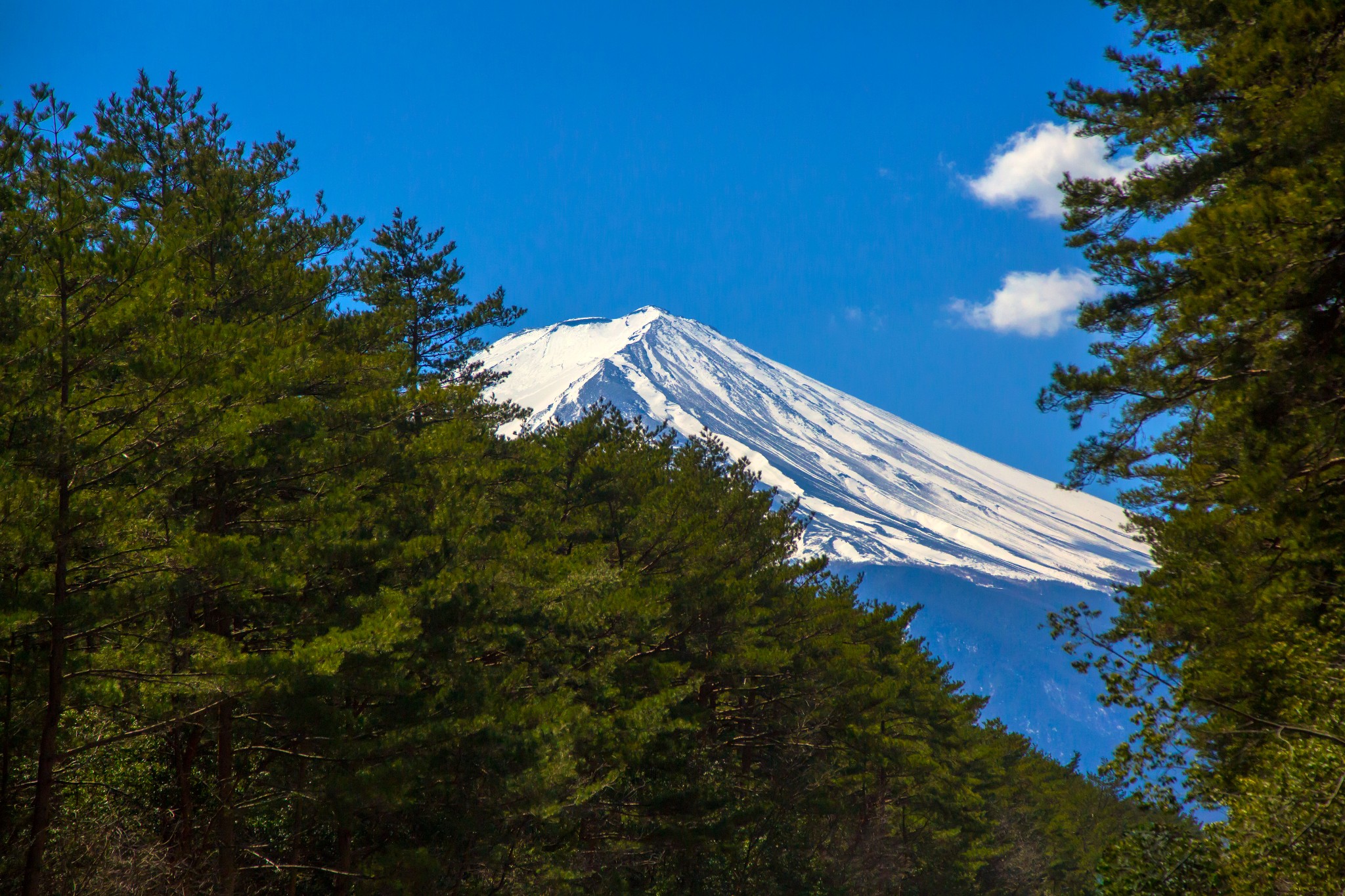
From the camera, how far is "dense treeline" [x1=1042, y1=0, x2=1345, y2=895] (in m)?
6.84

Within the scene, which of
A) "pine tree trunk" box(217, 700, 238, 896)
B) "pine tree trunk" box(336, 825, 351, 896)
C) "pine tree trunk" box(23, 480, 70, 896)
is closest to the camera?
"pine tree trunk" box(23, 480, 70, 896)

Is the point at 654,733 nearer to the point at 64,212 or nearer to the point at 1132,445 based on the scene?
the point at 1132,445

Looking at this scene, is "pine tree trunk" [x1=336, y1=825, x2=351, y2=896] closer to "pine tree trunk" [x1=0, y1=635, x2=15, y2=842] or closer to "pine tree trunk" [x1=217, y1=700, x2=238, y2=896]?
"pine tree trunk" [x1=217, y1=700, x2=238, y2=896]

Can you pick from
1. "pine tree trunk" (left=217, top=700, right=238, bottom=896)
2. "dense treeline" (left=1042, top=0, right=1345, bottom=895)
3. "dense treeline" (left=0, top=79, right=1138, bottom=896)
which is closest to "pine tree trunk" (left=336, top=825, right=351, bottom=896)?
"dense treeline" (left=0, top=79, right=1138, bottom=896)

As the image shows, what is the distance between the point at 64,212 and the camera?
700cm

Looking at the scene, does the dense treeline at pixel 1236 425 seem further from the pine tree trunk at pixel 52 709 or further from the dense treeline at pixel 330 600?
the pine tree trunk at pixel 52 709

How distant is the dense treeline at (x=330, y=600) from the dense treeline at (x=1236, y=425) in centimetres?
725

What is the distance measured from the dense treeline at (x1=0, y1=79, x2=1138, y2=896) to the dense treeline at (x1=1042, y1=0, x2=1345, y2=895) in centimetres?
725

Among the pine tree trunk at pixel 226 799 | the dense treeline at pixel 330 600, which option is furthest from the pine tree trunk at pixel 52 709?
the pine tree trunk at pixel 226 799

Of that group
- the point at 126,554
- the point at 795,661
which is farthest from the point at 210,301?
the point at 795,661

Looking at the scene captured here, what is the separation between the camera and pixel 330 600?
10477 mm

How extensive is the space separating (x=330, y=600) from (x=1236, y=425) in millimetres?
9581

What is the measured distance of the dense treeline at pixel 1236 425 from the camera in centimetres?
684

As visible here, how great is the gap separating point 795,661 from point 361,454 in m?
12.6
